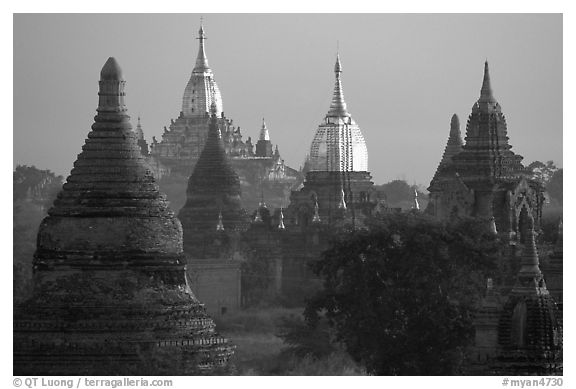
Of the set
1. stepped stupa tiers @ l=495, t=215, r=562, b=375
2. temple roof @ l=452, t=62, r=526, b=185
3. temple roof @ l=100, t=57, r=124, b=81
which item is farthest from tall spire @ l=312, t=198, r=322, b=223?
stepped stupa tiers @ l=495, t=215, r=562, b=375

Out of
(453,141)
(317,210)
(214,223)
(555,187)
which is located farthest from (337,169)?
(453,141)

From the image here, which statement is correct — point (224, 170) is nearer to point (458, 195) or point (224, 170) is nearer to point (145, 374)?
point (458, 195)

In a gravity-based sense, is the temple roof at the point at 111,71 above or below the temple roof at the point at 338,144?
below

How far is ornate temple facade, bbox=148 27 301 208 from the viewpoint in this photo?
111 meters

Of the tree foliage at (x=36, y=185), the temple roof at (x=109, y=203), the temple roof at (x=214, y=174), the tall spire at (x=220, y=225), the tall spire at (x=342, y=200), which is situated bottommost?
the temple roof at (x=109, y=203)

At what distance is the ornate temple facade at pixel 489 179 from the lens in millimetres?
72875

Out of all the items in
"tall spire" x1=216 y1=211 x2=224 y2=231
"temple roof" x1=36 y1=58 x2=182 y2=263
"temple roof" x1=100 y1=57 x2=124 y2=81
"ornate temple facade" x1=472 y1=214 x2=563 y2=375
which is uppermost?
"temple roof" x1=100 y1=57 x2=124 y2=81

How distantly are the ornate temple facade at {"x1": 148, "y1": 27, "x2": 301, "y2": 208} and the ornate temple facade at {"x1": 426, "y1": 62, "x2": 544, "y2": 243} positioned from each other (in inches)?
1357

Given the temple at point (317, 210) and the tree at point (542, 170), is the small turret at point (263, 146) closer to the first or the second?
the temple at point (317, 210)

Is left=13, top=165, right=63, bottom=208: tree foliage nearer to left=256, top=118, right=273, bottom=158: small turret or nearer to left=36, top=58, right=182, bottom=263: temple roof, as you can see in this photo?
left=36, top=58, right=182, bottom=263: temple roof

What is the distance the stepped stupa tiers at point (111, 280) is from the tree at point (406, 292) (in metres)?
4.11

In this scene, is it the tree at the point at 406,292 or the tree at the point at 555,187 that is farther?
the tree at the point at 555,187

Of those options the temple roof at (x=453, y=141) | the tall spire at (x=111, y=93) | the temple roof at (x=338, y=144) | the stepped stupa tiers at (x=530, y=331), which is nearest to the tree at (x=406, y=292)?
the stepped stupa tiers at (x=530, y=331)

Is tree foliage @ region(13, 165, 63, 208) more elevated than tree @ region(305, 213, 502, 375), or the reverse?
tree foliage @ region(13, 165, 63, 208)
